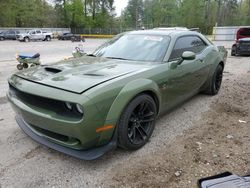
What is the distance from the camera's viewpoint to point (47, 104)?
8.51ft

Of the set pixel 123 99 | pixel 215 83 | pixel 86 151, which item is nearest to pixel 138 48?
pixel 123 99

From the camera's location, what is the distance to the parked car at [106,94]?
7.86 ft

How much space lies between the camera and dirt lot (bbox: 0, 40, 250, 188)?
2.51 m

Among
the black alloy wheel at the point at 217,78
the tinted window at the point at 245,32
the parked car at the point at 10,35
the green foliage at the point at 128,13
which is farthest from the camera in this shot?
the green foliage at the point at 128,13

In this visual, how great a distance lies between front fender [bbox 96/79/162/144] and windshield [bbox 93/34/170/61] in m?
0.74

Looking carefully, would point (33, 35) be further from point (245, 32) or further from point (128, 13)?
point (128, 13)

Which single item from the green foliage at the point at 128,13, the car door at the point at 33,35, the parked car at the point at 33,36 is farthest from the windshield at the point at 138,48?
the green foliage at the point at 128,13

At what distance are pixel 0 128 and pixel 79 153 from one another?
1.87 m

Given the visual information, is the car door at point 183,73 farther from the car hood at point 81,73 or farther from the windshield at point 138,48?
the car hood at point 81,73

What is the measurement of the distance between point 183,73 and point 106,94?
68.5 inches

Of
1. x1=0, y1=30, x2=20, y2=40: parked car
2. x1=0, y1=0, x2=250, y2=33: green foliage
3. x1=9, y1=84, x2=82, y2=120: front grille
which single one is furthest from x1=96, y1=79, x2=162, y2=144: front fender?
x1=0, y1=0, x2=250, y2=33: green foliage

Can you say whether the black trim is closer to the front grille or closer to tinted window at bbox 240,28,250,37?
the front grille

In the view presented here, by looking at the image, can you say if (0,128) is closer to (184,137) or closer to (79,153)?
(79,153)

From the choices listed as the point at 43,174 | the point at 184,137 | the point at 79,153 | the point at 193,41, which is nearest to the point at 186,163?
the point at 184,137
